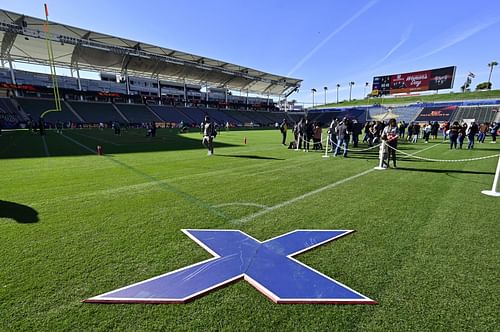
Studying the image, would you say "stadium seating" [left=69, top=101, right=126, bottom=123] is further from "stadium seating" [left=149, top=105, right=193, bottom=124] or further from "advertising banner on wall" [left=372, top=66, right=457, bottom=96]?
"advertising banner on wall" [left=372, top=66, right=457, bottom=96]

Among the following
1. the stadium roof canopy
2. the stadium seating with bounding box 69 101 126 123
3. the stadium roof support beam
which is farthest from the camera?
the stadium seating with bounding box 69 101 126 123

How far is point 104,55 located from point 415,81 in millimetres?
70270

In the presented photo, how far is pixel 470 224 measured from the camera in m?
4.44

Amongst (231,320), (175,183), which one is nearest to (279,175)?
(175,183)

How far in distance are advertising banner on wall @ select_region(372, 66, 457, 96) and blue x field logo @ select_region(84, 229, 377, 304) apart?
235ft

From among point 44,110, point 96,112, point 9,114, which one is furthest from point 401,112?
point 9,114

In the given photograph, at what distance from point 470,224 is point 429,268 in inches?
87.8

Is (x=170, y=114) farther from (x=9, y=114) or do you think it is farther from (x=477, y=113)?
(x=477, y=113)

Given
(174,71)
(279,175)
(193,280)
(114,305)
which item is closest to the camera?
(114,305)

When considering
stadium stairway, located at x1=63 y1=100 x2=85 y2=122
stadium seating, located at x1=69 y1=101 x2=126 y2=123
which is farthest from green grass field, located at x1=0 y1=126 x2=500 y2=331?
stadium seating, located at x1=69 y1=101 x2=126 y2=123

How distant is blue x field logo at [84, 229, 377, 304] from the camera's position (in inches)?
98.6

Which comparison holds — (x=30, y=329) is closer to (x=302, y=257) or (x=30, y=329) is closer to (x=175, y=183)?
(x=302, y=257)

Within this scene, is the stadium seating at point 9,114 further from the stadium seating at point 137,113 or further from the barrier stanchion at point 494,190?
the barrier stanchion at point 494,190

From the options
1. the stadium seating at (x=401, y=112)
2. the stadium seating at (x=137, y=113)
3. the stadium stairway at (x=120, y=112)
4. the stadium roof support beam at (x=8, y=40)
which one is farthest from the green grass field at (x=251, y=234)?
the stadium seating at (x=401, y=112)
